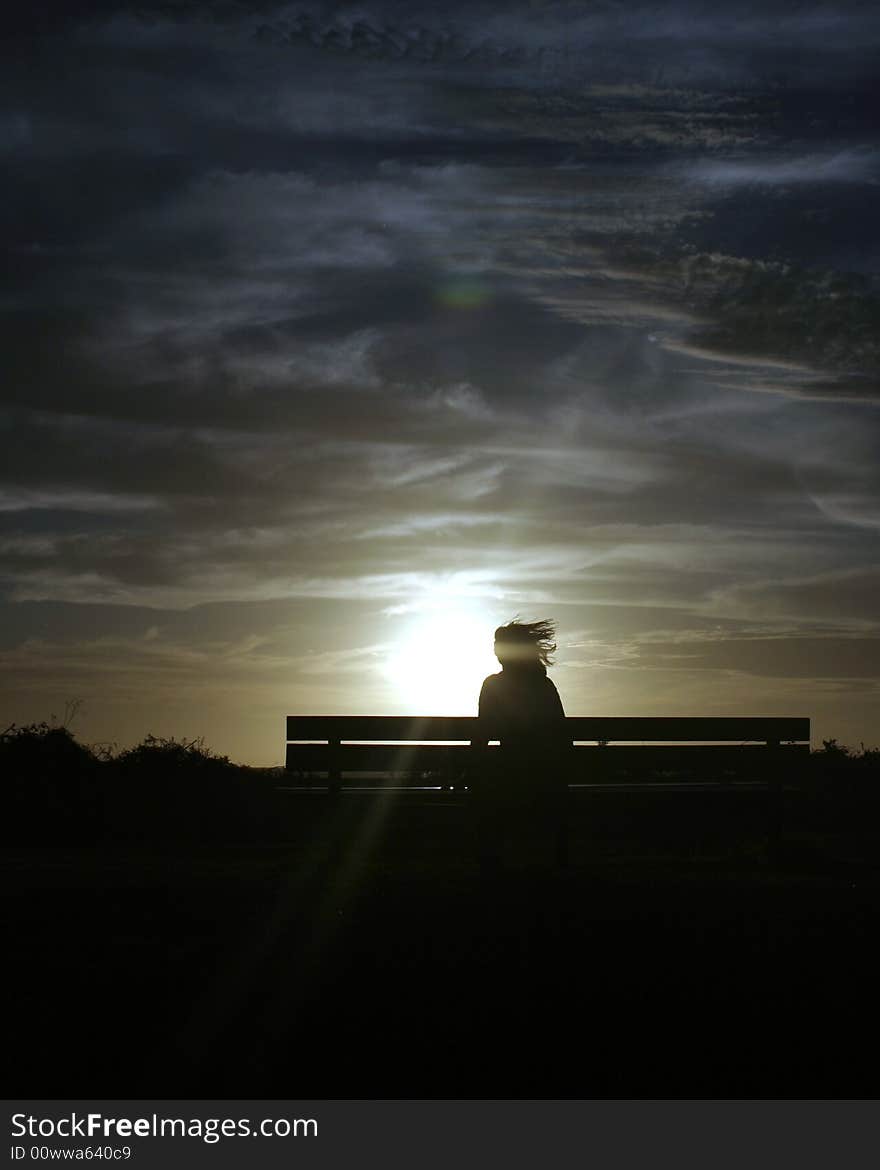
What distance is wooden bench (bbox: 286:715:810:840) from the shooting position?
1111 cm

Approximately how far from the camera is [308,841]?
10.8 m

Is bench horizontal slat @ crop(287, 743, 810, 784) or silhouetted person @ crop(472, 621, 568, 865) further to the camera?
bench horizontal slat @ crop(287, 743, 810, 784)

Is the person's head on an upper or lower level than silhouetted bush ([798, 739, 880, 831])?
upper

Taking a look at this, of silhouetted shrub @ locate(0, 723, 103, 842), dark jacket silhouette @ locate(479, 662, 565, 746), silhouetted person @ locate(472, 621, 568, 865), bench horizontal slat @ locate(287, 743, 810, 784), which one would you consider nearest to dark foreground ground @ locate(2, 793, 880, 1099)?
silhouetted person @ locate(472, 621, 568, 865)

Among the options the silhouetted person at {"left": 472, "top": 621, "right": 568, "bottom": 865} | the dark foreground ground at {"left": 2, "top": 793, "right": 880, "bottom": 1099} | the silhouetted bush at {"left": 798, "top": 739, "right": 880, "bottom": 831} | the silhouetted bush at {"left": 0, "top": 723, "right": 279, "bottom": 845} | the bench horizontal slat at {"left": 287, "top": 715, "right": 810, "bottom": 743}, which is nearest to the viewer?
the dark foreground ground at {"left": 2, "top": 793, "right": 880, "bottom": 1099}

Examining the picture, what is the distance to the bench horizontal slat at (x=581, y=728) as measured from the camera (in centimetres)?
1109

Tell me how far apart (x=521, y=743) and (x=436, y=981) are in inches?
159

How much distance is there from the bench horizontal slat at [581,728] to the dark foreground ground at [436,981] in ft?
4.84

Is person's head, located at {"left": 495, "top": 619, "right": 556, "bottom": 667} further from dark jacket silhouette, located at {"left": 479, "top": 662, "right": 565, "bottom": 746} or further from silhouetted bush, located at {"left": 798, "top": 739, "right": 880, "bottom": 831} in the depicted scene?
silhouetted bush, located at {"left": 798, "top": 739, "right": 880, "bottom": 831}

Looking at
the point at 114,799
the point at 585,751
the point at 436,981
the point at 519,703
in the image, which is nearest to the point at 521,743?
the point at 519,703

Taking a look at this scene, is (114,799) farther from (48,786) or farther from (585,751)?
(585,751)

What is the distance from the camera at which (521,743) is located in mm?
9344
